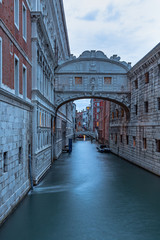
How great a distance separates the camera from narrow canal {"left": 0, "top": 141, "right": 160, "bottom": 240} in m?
8.39

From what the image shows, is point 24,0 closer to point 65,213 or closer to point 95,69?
point 65,213

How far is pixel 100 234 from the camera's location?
838cm

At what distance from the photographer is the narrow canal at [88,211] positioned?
27.5ft

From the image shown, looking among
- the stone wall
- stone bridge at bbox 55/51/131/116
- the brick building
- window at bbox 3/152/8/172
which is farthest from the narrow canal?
stone bridge at bbox 55/51/131/116

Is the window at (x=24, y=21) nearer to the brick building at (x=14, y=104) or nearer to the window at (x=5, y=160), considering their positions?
the brick building at (x=14, y=104)

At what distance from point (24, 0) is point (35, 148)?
7881mm

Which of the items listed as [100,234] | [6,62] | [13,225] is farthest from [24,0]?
[100,234]

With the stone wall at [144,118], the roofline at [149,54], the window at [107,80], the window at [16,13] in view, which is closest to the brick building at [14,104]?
the window at [16,13]

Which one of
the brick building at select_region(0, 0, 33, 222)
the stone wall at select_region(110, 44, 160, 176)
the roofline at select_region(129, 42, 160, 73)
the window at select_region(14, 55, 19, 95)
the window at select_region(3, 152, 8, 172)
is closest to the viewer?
the brick building at select_region(0, 0, 33, 222)

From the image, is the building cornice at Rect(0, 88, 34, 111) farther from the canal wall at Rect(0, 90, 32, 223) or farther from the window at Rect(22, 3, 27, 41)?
the window at Rect(22, 3, 27, 41)

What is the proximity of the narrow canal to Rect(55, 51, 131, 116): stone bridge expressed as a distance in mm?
10549

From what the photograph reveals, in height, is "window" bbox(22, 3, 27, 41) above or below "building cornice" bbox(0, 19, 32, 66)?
above

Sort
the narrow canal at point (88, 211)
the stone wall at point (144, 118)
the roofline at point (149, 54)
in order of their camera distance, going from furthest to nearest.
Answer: the stone wall at point (144, 118), the roofline at point (149, 54), the narrow canal at point (88, 211)

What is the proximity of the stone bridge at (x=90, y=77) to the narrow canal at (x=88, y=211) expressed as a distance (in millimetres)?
10549
